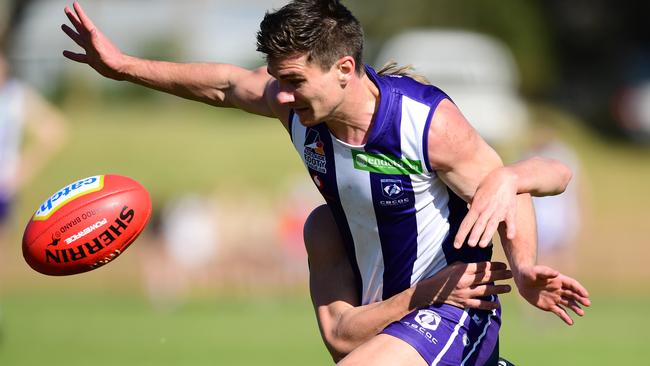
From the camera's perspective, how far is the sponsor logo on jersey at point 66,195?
512 cm

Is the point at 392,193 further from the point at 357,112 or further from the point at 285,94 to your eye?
the point at 285,94

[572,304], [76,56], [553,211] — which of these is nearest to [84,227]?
[76,56]

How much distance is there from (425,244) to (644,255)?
14348 millimetres

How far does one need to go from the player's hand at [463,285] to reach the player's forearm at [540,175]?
384 mm

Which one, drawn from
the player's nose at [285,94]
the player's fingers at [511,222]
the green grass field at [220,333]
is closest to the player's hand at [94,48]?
the player's nose at [285,94]

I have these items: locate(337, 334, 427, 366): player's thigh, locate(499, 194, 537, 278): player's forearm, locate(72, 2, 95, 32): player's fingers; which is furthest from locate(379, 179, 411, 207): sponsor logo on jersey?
locate(72, 2, 95, 32): player's fingers

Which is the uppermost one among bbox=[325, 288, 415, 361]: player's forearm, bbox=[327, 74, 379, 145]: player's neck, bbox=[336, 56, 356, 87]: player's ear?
bbox=[336, 56, 356, 87]: player's ear

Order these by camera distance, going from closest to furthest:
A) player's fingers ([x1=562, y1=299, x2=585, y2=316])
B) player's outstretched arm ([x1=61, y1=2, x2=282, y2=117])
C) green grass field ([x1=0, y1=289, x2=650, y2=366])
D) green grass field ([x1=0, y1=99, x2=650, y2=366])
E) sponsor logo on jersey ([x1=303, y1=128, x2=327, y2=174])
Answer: player's fingers ([x1=562, y1=299, x2=585, y2=316])
sponsor logo on jersey ([x1=303, y1=128, x2=327, y2=174])
player's outstretched arm ([x1=61, y1=2, x2=282, y2=117])
green grass field ([x1=0, y1=289, x2=650, y2=366])
green grass field ([x1=0, y1=99, x2=650, y2=366])

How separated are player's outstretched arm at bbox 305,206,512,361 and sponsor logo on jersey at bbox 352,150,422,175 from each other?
48 centimetres

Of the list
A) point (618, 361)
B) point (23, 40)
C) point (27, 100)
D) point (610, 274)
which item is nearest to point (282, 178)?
point (610, 274)

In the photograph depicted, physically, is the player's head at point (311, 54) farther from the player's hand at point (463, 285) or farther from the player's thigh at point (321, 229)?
the player's hand at point (463, 285)

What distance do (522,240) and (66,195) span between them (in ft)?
7.43

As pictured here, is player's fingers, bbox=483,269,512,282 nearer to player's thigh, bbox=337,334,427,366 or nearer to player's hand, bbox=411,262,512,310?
player's hand, bbox=411,262,512,310

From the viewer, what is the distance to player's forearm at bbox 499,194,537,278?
4.38 metres
